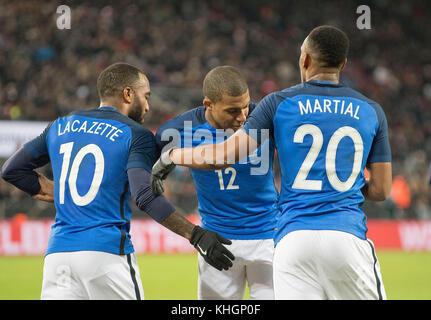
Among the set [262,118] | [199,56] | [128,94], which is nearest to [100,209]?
[128,94]

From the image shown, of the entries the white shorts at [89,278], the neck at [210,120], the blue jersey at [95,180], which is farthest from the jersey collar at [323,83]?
the white shorts at [89,278]

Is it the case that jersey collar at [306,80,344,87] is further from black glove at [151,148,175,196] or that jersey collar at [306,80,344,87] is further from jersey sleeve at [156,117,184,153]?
jersey sleeve at [156,117,184,153]

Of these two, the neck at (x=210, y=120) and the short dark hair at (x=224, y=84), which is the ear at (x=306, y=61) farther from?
the neck at (x=210, y=120)

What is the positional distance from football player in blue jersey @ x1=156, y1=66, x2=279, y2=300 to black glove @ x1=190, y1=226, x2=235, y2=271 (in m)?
0.97

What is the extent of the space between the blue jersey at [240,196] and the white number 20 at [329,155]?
4.02 feet

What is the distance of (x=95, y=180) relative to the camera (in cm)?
361

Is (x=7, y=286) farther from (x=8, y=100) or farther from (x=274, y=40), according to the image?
(x=274, y=40)

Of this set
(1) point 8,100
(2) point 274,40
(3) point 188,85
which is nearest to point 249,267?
(1) point 8,100

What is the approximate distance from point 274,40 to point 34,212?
12.8m

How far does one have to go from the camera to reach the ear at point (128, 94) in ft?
13.2

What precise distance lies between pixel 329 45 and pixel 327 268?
129 centimetres

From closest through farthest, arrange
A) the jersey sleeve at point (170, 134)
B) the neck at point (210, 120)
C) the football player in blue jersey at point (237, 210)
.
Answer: the jersey sleeve at point (170, 134)
the football player in blue jersey at point (237, 210)
the neck at point (210, 120)

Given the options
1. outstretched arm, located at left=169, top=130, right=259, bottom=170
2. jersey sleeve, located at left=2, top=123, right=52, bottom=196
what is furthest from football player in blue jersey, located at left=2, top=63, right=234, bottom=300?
outstretched arm, located at left=169, top=130, right=259, bottom=170
